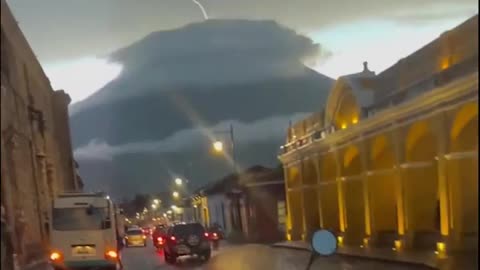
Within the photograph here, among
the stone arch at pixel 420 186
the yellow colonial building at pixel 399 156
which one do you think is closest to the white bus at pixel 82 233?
the yellow colonial building at pixel 399 156

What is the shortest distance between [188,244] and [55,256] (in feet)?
49.1

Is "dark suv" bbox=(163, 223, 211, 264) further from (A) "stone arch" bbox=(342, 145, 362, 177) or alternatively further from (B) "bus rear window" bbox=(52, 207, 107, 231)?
(B) "bus rear window" bbox=(52, 207, 107, 231)

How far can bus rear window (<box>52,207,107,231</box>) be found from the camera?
19922 millimetres

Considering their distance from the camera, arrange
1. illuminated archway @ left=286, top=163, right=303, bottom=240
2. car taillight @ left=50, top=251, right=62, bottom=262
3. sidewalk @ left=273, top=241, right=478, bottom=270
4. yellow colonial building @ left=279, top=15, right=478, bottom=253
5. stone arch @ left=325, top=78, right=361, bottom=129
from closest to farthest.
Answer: car taillight @ left=50, top=251, right=62, bottom=262, sidewalk @ left=273, top=241, right=478, bottom=270, yellow colonial building @ left=279, top=15, right=478, bottom=253, stone arch @ left=325, top=78, right=361, bottom=129, illuminated archway @ left=286, top=163, right=303, bottom=240

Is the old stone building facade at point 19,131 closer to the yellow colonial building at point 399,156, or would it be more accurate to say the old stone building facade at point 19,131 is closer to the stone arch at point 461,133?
the yellow colonial building at point 399,156

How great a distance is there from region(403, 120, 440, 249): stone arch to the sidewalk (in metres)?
0.98

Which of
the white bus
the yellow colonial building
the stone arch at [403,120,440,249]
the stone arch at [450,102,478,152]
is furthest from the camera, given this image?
the stone arch at [403,120,440,249]

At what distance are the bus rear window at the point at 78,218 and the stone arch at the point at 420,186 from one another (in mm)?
10109

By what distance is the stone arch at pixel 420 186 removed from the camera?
87.4 feet

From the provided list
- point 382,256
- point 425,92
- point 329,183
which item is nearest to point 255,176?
point 329,183

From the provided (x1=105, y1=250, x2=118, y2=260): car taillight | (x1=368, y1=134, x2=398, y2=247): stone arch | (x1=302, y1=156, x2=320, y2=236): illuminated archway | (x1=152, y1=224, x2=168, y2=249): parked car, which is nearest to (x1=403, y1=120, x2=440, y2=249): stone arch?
(x1=368, y1=134, x2=398, y2=247): stone arch

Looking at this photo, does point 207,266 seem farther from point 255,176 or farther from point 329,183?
point 255,176

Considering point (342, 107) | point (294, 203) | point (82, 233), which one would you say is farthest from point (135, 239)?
point (82, 233)

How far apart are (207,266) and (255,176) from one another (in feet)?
99.5
